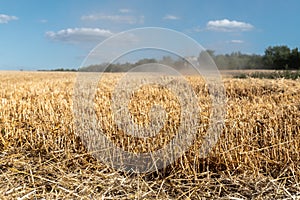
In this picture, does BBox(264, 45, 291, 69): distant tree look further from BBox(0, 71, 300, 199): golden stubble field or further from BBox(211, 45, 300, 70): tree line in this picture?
BBox(0, 71, 300, 199): golden stubble field

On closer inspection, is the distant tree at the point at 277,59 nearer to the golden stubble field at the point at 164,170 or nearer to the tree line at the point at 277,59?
the tree line at the point at 277,59

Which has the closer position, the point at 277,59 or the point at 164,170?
the point at 164,170

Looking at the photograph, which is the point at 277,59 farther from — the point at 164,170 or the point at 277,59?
the point at 164,170

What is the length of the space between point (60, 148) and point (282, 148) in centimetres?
205

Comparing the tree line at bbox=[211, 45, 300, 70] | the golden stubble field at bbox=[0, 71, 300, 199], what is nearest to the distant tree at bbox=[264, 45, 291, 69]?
the tree line at bbox=[211, 45, 300, 70]

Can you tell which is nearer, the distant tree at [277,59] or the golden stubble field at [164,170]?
the golden stubble field at [164,170]

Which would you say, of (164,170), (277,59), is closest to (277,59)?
(277,59)

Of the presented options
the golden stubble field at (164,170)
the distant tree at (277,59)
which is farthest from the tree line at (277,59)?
the golden stubble field at (164,170)

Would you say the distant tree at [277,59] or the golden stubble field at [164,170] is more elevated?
the distant tree at [277,59]

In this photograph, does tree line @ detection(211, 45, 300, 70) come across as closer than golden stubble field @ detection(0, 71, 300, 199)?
No

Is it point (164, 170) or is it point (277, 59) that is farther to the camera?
point (277, 59)

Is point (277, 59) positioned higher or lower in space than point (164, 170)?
higher

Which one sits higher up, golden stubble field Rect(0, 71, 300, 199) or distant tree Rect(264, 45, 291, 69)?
distant tree Rect(264, 45, 291, 69)

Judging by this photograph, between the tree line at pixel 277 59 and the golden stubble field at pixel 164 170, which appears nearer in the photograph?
the golden stubble field at pixel 164 170
